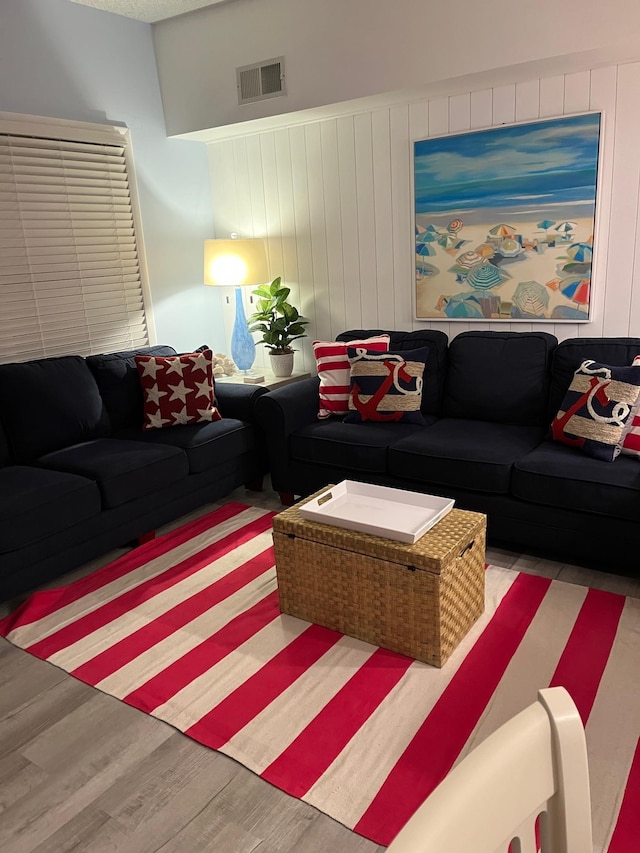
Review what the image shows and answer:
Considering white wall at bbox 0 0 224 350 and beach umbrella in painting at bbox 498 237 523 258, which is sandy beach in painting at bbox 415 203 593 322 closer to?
beach umbrella in painting at bbox 498 237 523 258

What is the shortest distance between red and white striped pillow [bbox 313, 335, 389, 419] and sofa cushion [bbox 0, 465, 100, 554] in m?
1.32

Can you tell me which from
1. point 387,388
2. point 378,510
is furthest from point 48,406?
point 378,510

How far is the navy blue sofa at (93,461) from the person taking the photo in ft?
9.10

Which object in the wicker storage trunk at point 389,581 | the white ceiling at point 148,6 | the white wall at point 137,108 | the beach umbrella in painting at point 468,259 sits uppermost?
the white ceiling at point 148,6

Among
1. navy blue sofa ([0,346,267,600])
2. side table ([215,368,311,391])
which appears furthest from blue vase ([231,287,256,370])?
navy blue sofa ([0,346,267,600])

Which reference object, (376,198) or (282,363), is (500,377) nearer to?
(376,198)

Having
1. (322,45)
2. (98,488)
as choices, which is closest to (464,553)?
(98,488)

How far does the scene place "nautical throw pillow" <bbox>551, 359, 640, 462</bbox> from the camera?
2.78 metres

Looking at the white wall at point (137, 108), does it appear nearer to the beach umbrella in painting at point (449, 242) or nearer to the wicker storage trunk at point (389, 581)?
the beach umbrella in painting at point (449, 242)

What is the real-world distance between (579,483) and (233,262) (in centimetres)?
260

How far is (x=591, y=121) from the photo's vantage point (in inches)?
126

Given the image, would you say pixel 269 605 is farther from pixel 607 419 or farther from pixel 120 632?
pixel 607 419

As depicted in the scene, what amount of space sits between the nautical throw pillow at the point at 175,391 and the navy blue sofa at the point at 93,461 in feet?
0.21

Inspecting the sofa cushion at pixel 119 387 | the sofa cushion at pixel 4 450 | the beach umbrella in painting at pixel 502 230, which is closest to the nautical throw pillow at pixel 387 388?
the beach umbrella in painting at pixel 502 230
